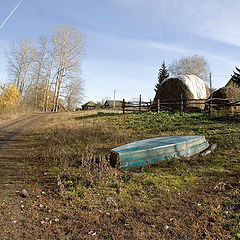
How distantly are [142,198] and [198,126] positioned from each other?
7.86 meters

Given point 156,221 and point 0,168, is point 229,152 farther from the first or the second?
point 0,168

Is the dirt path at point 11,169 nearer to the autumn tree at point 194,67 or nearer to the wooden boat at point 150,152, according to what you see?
the wooden boat at point 150,152

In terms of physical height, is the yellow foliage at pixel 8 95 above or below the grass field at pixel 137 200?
above

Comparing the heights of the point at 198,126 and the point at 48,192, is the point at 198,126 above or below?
above

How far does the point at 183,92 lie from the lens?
1777 cm

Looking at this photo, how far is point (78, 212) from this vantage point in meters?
3.55

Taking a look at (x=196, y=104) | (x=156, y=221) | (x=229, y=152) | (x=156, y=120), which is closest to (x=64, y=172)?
(x=156, y=221)

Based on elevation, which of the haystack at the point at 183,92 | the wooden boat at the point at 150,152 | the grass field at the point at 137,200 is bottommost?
the grass field at the point at 137,200

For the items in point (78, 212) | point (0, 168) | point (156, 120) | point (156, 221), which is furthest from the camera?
point (156, 120)

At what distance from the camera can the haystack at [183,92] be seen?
17.2 m

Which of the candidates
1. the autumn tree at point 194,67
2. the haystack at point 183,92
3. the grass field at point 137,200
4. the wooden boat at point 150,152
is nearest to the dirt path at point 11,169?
the grass field at point 137,200

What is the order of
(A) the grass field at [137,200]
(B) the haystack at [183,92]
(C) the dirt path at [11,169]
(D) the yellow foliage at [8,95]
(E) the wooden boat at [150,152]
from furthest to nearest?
1. (D) the yellow foliage at [8,95]
2. (B) the haystack at [183,92]
3. (E) the wooden boat at [150,152]
4. (C) the dirt path at [11,169]
5. (A) the grass field at [137,200]

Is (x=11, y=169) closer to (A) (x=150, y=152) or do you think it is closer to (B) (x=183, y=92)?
(A) (x=150, y=152)

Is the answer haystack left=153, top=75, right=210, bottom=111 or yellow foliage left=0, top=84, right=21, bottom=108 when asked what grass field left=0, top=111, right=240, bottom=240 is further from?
yellow foliage left=0, top=84, right=21, bottom=108
